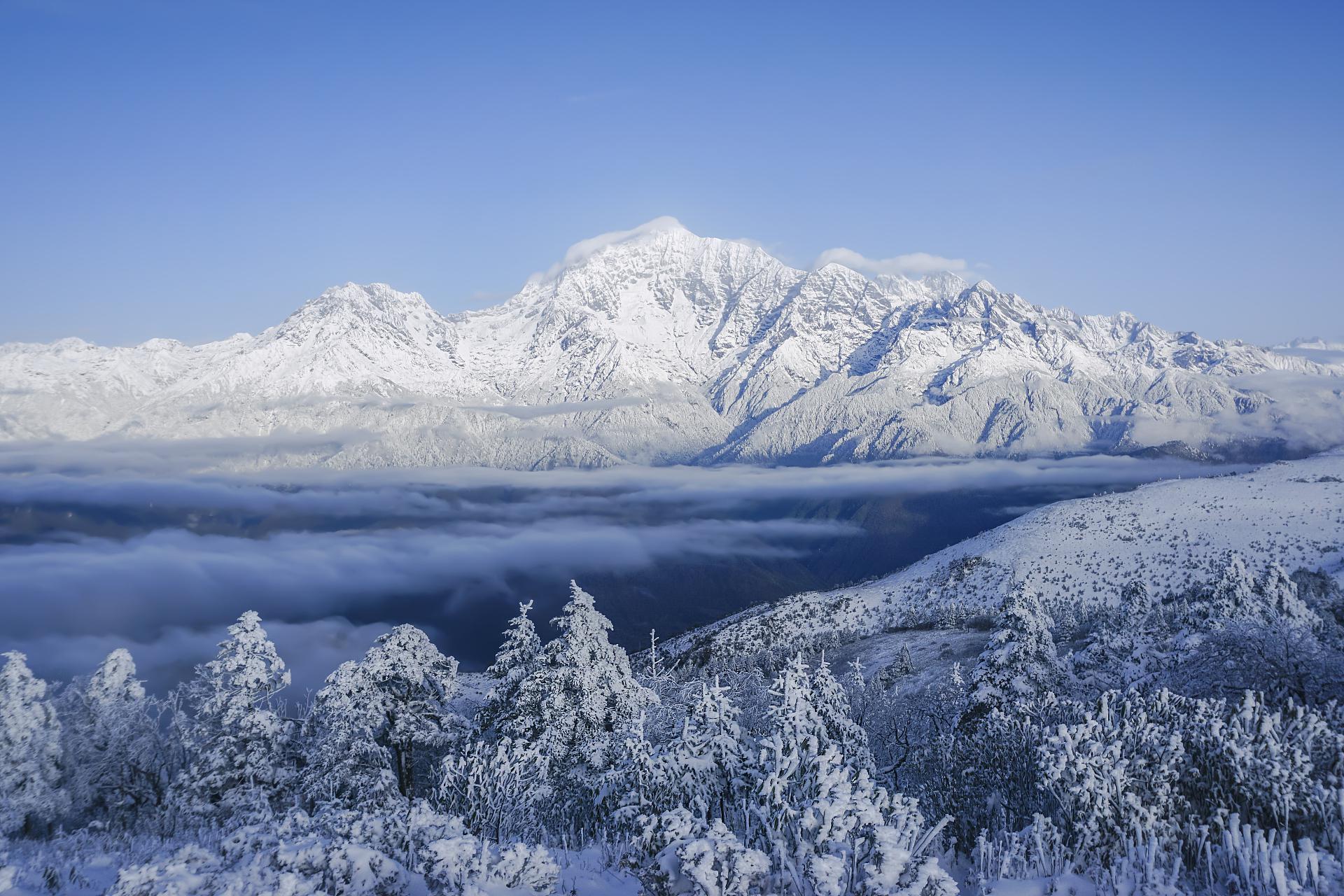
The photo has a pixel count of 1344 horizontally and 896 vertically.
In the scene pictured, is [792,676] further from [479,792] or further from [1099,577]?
[1099,577]

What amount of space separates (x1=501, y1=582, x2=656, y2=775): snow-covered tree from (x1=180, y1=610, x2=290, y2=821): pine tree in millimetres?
10821

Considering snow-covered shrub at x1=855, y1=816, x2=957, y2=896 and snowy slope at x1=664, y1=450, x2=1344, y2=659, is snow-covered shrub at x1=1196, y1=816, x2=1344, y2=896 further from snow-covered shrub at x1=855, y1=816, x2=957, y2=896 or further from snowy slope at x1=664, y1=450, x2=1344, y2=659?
snowy slope at x1=664, y1=450, x2=1344, y2=659

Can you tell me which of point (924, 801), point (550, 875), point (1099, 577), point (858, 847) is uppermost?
point (858, 847)

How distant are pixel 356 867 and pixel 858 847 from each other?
26.1ft

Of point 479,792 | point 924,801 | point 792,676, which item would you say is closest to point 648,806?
point 792,676

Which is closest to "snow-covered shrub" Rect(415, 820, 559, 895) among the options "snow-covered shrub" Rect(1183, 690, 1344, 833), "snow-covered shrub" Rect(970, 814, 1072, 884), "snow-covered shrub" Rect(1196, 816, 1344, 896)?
"snow-covered shrub" Rect(970, 814, 1072, 884)

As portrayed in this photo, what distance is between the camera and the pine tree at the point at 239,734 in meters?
29.2

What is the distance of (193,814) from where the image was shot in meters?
28.7

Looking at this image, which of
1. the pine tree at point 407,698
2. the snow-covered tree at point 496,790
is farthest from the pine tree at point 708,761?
the pine tree at point 407,698

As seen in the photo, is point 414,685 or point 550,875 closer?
point 550,875

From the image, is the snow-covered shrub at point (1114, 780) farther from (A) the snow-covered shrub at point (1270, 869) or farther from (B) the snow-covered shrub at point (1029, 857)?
(A) the snow-covered shrub at point (1270, 869)

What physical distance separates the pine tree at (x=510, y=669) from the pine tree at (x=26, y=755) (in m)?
22.0

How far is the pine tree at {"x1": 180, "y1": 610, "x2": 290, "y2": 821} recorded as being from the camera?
2925 cm

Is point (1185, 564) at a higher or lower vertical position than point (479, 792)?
lower
